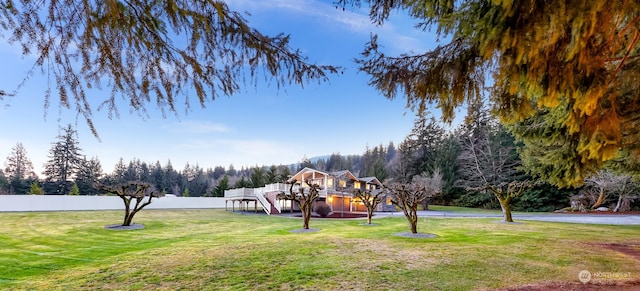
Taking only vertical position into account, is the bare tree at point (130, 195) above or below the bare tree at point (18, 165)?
below

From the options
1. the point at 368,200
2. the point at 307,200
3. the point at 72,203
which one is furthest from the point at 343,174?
the point at 72,203

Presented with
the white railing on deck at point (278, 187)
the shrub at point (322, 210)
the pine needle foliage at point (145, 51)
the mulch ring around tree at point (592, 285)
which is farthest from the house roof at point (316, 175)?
the pine needle foliage at point (145, 51)

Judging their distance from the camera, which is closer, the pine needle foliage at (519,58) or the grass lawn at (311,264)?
the pine needle foliage at (519,58)

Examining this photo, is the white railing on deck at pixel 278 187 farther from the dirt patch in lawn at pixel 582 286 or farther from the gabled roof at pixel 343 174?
the dirt patch in lawn at pixel 582 286

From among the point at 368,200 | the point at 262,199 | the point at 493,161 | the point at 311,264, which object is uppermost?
the point at 493,161

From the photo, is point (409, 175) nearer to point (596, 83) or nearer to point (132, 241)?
point (132, 241)

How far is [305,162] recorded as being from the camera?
204 feet

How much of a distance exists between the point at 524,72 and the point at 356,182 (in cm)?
3145

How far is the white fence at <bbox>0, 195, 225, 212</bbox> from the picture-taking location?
2344 centimetres

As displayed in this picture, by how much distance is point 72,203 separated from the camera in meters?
26.5

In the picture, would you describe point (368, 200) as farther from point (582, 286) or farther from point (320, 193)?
point (582, 286)

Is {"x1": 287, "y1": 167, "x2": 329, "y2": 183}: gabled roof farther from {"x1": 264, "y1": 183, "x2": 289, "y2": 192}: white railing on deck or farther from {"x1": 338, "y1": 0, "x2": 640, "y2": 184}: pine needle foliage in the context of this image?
{"x1": 338, "y1": 0, "x2": 640, "y2": 184}: pine needle foliage

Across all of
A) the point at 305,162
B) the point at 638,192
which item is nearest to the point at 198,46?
the point at 638,192

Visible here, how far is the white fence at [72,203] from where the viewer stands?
23.4 meters
